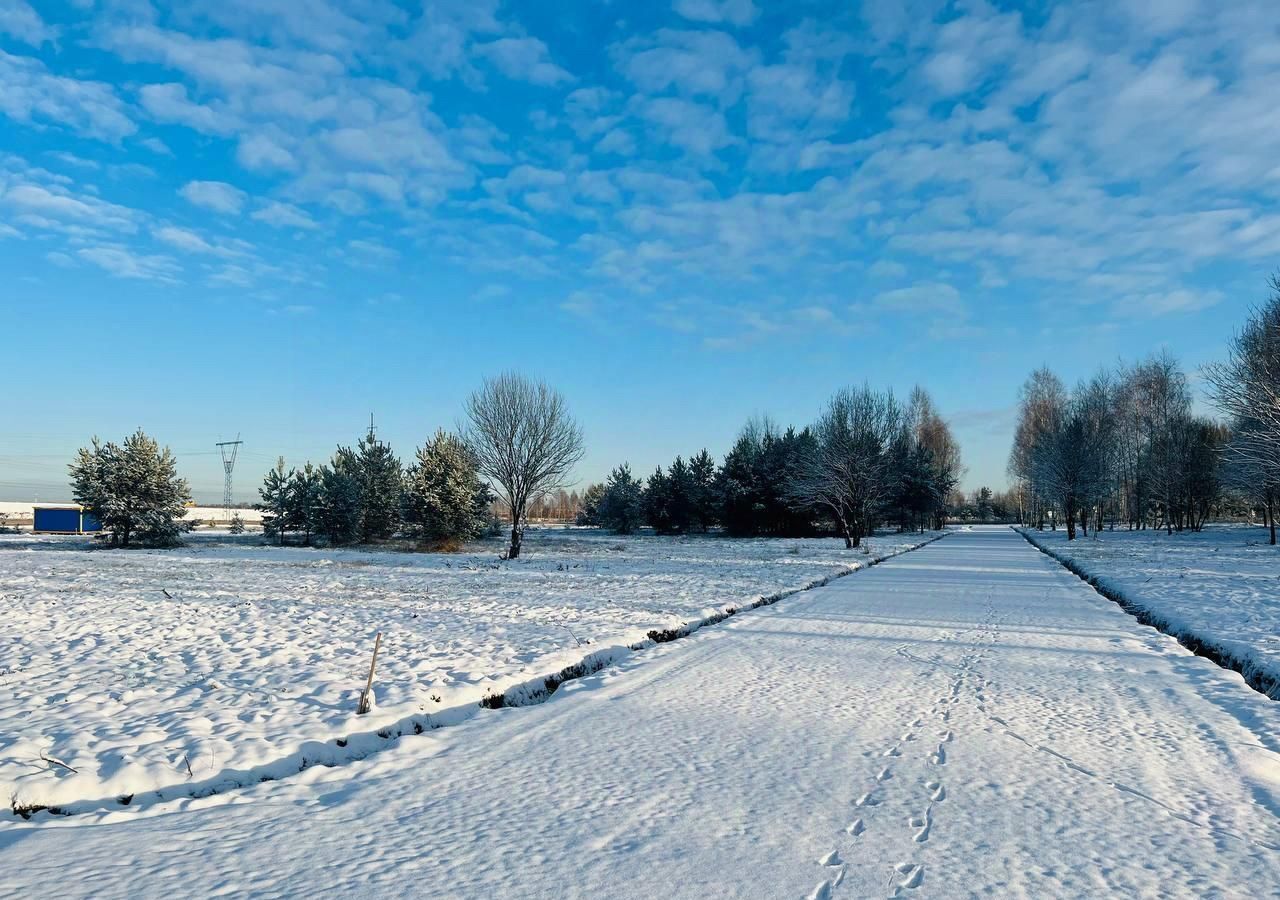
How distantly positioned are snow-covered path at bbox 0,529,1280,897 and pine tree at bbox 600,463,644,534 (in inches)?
1930

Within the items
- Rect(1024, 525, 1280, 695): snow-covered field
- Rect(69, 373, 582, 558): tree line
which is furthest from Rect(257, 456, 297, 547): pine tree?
Rect(1024, 525, 1280, 695): snow-covered field

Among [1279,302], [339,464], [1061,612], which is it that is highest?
[1279,302]

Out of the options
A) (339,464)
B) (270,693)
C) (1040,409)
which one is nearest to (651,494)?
(339,464)

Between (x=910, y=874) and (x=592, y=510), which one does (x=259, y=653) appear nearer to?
(x=910, y=874)

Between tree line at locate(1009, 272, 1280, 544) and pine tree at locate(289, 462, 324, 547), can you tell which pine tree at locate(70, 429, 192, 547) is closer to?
pine tree at locate(289, 462, 324, 547)

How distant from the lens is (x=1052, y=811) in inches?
174

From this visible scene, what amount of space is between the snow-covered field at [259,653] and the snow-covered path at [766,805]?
770mm

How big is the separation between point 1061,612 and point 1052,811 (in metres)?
10.4

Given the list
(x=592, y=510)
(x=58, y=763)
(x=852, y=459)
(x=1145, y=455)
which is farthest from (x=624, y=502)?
(x=58, y=763)

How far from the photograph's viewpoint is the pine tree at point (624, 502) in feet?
188

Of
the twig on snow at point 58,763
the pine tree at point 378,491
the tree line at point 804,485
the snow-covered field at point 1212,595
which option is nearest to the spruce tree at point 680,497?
the tree line at point 804,485

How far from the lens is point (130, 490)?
37031 millimetres

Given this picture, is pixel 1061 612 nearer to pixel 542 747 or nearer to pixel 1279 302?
pixel 542 747

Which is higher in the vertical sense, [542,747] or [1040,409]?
[1040,409]
